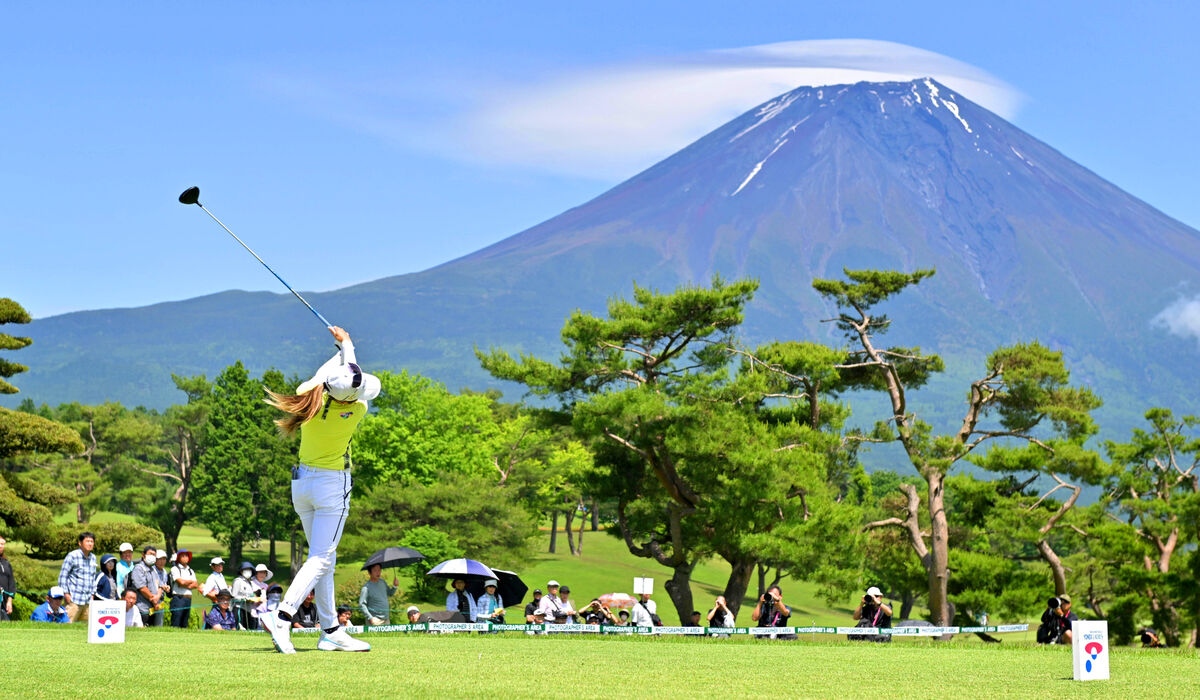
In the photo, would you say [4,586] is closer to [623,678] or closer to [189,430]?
[623,678]

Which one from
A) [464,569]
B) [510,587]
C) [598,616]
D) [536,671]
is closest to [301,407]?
[536,671]

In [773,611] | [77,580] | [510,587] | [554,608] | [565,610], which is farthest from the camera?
[510,587]

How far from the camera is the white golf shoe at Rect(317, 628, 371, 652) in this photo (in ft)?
32.7

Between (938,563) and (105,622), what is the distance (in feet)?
103

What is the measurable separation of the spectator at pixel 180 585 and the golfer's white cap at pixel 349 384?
27.6 ft

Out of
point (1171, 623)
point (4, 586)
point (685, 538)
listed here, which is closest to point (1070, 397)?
point (1171, 623)

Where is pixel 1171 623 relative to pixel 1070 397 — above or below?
below

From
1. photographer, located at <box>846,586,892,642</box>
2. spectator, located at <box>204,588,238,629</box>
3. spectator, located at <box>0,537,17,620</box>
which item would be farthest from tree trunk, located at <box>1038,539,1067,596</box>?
spectator, located at <box>0,537,17,620</box>

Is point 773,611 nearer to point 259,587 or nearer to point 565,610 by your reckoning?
point 565,610

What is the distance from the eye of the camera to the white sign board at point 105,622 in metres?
10.9

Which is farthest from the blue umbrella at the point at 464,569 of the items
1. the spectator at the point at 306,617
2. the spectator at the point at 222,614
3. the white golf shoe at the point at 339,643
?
the white golf shoe at the point at 339,643

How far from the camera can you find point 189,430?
309 ft

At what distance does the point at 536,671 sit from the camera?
8711 millimetres

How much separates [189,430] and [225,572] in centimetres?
1900
